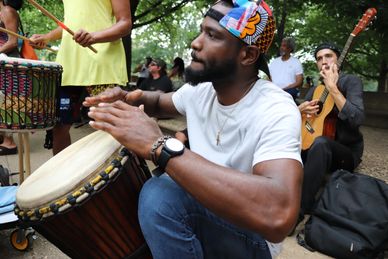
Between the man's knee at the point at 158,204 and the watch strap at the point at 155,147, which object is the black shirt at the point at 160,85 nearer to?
the man's knee at the point at 158,204

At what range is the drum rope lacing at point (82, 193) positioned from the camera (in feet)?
4.42

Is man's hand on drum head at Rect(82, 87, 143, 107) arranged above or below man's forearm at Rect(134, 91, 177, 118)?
above

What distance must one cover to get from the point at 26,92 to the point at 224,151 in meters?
1.39

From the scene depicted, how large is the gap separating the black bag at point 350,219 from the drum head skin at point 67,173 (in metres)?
1.73

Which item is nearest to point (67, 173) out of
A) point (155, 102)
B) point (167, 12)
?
point (155, 102)

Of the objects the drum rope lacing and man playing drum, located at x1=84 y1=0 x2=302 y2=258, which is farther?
the drum rope lacing

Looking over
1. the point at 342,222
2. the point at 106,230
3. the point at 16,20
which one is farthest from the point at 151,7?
the point at 106,230

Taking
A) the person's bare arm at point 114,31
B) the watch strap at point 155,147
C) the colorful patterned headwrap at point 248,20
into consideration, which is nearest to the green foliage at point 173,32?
the person's bare arm at point 114,31

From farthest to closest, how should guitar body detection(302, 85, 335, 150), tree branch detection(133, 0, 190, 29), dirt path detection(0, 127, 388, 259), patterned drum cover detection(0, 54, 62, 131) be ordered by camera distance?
1. tree branch detection(133, 0, 190, 29)
2. guitar body detection(302, 85, 335, 150)
3. dirt path detection(0, 127, 388, 259)
4. patterned drum cover detection(0, 54, 62, 131)

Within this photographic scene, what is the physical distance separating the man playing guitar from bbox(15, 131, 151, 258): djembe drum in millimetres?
1648

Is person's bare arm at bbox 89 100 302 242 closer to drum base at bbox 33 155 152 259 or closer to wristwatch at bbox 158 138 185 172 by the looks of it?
wristwatch at bbox 158 138 185 172

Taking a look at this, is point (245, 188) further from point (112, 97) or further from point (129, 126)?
point (112, 97)

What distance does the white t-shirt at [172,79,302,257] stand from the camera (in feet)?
4.25

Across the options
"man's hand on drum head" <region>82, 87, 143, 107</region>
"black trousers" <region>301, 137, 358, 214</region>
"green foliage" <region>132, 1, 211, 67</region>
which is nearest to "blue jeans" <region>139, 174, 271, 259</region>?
"man's hand on drum head" <region>82, 87, 143, 107</region>
